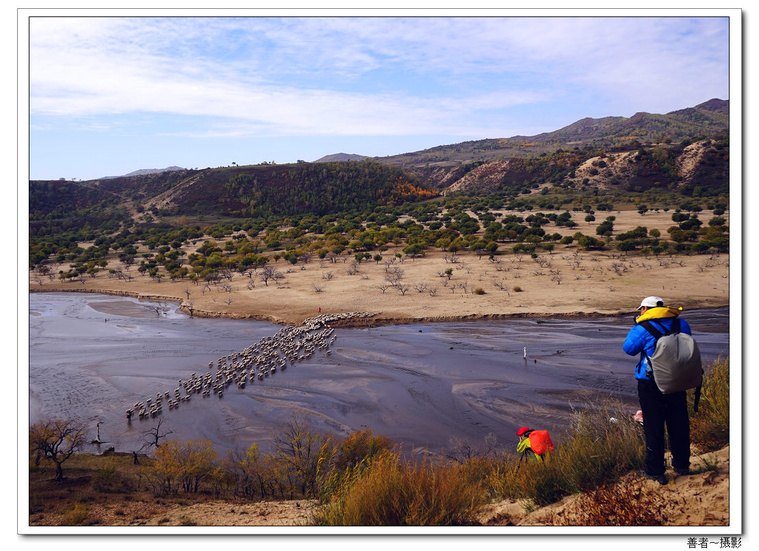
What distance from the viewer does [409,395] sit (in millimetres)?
12562

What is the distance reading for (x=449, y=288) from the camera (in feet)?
79.6

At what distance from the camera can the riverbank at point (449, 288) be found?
66.9 ft

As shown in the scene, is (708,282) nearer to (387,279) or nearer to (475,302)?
(475,302)

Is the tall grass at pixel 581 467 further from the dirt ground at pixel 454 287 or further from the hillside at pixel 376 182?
the hillside at pixel 376 182

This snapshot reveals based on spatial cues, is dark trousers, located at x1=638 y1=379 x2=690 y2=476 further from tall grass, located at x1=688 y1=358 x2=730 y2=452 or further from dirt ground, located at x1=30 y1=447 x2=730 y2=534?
tall grass, located at x1=688 y1=358 x2=730 y2=452

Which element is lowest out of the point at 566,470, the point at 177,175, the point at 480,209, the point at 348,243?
the point at 566,470

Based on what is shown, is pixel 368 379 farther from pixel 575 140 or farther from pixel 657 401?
pixel 575 140

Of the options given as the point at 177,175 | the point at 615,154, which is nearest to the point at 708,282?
the point at 615,154

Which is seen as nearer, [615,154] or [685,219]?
[685,219]

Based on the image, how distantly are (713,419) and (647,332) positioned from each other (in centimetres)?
217

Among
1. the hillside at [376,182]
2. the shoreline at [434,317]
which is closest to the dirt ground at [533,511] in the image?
the shoreline at [434,317]

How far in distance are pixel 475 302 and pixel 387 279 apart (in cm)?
642

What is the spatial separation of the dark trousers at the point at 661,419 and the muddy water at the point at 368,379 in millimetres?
5729
